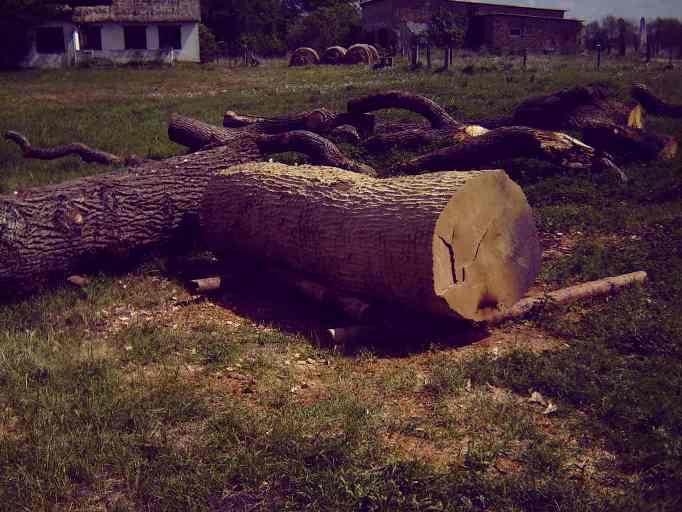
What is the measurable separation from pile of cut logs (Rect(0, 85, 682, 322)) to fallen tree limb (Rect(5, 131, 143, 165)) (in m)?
2.26

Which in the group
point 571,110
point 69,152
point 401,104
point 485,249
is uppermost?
point 401,104

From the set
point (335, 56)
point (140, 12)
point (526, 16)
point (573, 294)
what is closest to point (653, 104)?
point (573, 294)

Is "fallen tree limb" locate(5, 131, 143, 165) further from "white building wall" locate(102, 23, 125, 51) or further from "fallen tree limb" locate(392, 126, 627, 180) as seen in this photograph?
"white building wall" locate(102, 23, 125, 51)

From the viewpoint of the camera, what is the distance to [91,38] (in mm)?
36250

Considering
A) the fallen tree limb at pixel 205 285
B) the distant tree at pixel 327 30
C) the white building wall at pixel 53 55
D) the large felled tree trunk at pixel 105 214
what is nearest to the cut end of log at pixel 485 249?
the fallen tree limb at pixel 205 285

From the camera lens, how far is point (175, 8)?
36.7 m

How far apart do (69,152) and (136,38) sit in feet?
94.3

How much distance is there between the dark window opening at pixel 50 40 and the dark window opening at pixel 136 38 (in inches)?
133

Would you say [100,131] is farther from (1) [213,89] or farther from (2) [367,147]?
(1) [213,89]

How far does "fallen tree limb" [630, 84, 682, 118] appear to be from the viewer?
1284 cm

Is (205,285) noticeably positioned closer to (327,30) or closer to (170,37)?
(170,37)

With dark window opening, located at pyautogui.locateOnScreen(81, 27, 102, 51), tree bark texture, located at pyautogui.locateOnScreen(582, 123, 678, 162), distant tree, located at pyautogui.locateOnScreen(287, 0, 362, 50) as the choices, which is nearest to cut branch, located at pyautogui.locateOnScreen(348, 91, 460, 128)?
tree bark texture, located at pyautogui.locateOnScreen(582, 123, 678, 162)

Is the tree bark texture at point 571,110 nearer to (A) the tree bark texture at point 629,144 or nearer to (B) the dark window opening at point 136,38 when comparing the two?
(A) the tree bark texture at point 629,144

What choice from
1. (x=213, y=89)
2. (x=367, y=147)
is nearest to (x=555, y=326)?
(x=367, y=147)
